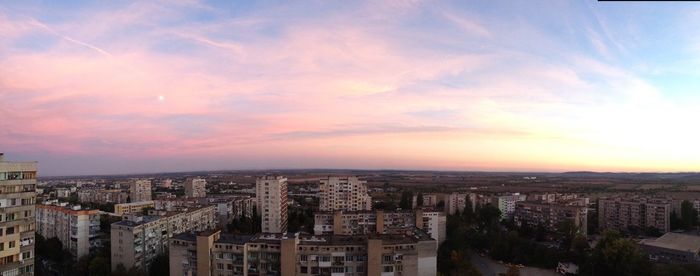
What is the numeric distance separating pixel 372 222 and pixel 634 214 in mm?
12932

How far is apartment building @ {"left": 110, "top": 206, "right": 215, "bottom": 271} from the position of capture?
39.2 ft

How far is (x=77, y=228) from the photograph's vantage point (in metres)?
14.0

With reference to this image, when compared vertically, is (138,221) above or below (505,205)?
above

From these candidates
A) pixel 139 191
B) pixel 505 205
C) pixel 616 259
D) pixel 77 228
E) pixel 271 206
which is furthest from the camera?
pixel 139 191

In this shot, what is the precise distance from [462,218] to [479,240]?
422 cm

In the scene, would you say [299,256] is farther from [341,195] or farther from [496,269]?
[341,195]

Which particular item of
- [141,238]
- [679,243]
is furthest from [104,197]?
[679,243]

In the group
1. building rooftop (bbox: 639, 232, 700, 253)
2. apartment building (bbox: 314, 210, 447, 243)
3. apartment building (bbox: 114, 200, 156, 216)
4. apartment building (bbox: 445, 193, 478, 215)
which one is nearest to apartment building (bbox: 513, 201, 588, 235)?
apartment building (bbox: 445, 193, 478, 215)

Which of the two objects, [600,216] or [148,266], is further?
[600,216]

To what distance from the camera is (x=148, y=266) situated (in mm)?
12344

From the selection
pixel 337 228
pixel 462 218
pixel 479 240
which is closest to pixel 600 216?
pixel 462 218

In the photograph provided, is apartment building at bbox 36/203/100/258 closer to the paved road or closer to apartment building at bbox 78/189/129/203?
the paved road

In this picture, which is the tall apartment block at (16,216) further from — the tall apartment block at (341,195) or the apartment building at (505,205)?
the apartment building at (505,205)

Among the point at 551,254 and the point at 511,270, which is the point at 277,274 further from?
the point at 551,254
